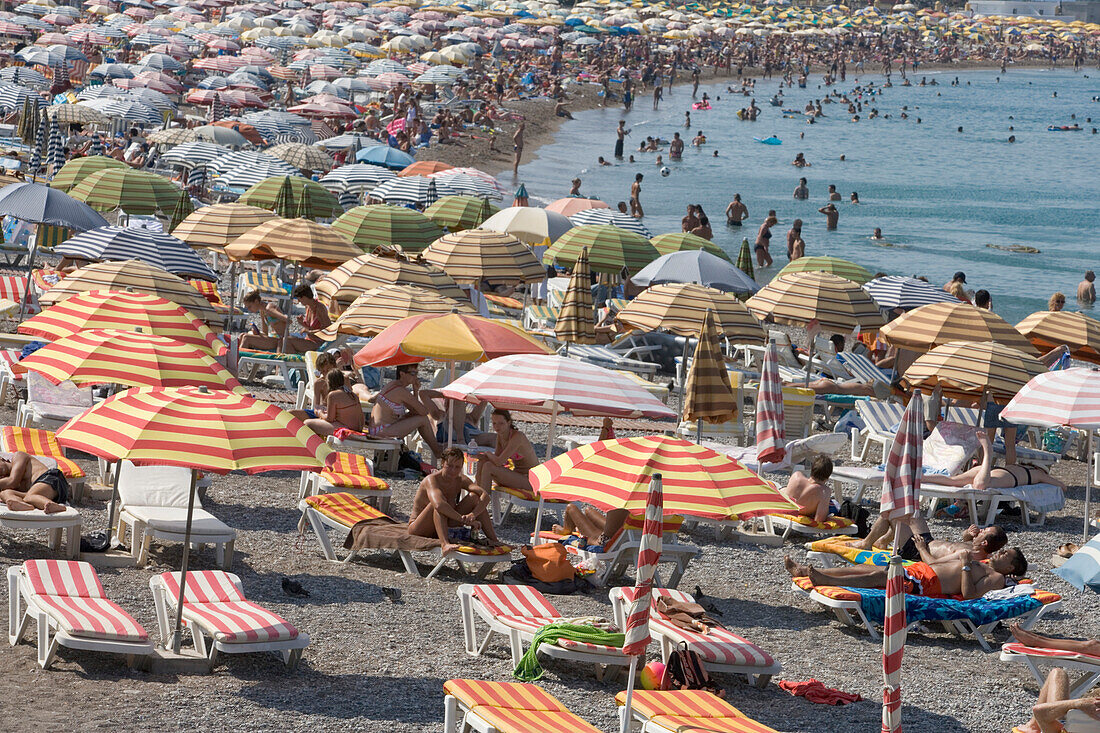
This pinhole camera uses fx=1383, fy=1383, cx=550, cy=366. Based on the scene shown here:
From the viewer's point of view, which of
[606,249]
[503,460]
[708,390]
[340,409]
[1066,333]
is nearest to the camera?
[503,460]

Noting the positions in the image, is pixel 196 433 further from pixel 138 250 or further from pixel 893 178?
pixel 893 178

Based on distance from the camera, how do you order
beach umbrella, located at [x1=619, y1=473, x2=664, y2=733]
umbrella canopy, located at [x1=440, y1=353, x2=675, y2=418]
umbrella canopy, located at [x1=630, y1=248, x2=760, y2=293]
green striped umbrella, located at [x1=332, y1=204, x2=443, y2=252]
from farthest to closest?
green striped umbrella, located at [x1=332, y1=204, x2=443, y2=252], umbrella canopy, located at [x1=630, y1=248, x2=760, y2=293], umbrella canopy, located at [x1=440, y1=353, x2=675, y2=418], beach umbrella, located at [x1=619, y1=473, x2=664, y2=733]

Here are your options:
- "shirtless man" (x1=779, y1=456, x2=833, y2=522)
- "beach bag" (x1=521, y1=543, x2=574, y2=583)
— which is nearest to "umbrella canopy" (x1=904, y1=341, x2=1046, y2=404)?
"shirtless man" (x1=779, y1=456, x2=833, y2=522)

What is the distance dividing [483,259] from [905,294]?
5179mm

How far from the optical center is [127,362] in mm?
8680

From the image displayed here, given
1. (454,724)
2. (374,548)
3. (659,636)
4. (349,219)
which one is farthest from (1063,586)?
(349,219)

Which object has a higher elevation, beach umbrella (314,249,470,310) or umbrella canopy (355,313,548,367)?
umbrella canopy (355,313,548,367)

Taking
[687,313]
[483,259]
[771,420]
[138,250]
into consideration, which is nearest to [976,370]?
A: [771,420]

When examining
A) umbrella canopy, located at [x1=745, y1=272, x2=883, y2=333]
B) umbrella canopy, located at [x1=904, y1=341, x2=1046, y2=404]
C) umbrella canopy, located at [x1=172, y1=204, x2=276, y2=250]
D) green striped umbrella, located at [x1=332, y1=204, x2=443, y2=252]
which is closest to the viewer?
umbrella canopy, located at [x1=904, y1=341, x2=1046, y2=404]

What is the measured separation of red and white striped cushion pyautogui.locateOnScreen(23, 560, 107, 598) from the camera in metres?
6.53

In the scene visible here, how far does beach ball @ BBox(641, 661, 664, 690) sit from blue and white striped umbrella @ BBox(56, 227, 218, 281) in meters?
7.98

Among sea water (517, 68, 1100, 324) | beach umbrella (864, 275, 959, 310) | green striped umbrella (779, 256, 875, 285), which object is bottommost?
sea water (517, 68, 1100, 324)

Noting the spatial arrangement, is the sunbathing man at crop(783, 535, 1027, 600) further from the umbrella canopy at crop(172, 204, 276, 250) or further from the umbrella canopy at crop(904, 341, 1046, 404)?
the umbrella canopy at crop(172, 204, 276, 250)

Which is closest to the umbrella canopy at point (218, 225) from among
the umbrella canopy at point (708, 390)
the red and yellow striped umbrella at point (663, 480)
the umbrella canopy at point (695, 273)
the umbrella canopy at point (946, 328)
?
the umbrella canopy at point (695, 273)
